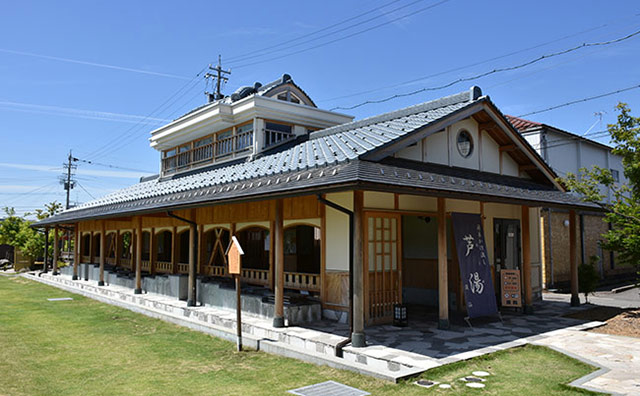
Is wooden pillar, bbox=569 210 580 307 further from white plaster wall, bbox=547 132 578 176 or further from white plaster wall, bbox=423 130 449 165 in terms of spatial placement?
white plaster wall, bbox=547 132 578 176

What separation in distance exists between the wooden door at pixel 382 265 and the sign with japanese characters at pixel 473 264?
1362 millimetres

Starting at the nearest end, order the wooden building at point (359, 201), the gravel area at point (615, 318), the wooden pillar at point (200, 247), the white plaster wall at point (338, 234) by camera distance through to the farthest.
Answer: the wooden building at point (359, 201)
the gravel area at point (615, 318)
the white plaster wall at point (338, 234)
the wooden pillar at point (200, 247)

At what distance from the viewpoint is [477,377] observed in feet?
21.4

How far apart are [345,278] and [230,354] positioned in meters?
2.96

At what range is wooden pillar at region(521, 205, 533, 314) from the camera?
1181cm

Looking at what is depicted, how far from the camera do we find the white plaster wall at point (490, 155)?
12.1 m

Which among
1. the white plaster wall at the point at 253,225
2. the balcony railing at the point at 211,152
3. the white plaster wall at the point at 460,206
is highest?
the balcony railing at the point at 211,152

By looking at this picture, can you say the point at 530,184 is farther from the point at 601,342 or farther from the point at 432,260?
the point at 601,342

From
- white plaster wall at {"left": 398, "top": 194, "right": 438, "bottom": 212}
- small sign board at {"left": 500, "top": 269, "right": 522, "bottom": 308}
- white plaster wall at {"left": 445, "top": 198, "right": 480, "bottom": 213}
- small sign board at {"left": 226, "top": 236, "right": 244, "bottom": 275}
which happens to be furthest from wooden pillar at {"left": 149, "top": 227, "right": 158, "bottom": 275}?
small sign board at {"left": 500, "top": 269, "right": 522, "bottom": 308}

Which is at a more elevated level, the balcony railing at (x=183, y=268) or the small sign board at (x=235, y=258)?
the small sign board at (x=235, y=258)

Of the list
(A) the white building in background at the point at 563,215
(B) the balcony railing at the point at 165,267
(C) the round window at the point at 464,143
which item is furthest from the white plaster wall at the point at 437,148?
(B) the balcony railing at the point at 165,267

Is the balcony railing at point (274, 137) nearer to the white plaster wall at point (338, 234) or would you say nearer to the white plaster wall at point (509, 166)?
the white plaster wall at point (338, 234)

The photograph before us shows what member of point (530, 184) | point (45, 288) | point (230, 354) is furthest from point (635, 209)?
point (45, 288)

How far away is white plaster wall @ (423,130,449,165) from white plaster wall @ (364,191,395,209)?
4.02 ft
